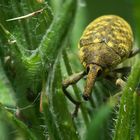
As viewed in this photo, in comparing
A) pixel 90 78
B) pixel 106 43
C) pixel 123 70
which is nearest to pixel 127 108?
pixel 90 78

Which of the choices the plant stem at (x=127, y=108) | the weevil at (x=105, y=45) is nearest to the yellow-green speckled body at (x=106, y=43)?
the weevil at (x=105, y=45)

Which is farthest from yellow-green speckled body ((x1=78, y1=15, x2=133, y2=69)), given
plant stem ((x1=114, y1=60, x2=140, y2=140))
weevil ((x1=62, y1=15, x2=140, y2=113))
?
plant stem ((x1=114, y1=60, x2=140, y2=140))

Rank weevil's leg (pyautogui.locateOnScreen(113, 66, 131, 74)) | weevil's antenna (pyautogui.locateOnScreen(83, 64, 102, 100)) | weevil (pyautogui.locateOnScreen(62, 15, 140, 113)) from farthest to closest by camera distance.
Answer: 1. weevil (pyautogui.locateOnScreen(62, 15, 140, 113))
2. weevil's leg (pyautogui.locateOnScreen(113, 66, 131, 74))
3. weevil's antenna (pyautogui.locateOnScreen(83, 64, 102, 100))

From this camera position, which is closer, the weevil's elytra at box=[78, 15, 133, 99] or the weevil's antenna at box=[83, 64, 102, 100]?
the weevil's antenna at box=[83, 64, 102, 100]

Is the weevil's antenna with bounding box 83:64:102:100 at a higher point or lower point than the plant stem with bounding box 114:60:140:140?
lower

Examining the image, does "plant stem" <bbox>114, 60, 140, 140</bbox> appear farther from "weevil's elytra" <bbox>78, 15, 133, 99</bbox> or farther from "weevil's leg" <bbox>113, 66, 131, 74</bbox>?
"weevil's elytra" <bbox>78, 15, 133, 99</bbox>

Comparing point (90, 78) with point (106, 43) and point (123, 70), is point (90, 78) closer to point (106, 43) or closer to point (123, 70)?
point (123, 70)

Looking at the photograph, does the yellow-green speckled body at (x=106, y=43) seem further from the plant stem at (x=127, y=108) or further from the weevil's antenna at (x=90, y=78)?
the plant stem at (x=127, y=108)

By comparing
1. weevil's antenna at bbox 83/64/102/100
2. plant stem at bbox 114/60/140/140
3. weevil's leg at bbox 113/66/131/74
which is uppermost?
plant stem at bbox 114/60/140/140
